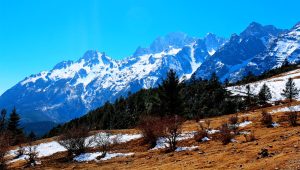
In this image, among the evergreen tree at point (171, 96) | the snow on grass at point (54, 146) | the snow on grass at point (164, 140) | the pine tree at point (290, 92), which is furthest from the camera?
the pine tree at point (290, 92)

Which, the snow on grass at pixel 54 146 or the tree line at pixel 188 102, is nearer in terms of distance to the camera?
the snow on grass at pixel 54 146

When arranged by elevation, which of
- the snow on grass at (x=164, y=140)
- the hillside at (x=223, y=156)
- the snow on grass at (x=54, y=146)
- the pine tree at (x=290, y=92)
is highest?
the pine tree at (x=290, y=92)

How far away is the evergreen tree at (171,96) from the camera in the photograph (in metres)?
78.8

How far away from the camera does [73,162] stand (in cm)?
4472

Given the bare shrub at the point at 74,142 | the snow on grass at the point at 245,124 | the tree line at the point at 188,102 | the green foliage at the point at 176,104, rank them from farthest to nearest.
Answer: the tree line at the point at 188,102 < the green foliage at the point at 176,104 < the snow on grass at the point at 245,124 < the bare shrub at the point at 74,142

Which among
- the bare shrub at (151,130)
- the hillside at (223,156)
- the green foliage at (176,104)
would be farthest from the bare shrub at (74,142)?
the bare shrub at (151,130)

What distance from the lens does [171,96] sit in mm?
79125

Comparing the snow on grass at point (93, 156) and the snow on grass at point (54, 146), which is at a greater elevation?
the snow on grass at point (54, 146)

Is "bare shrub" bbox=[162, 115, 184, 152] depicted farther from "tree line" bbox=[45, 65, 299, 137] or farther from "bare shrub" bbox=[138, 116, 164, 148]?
"tree line" bbox=[45, 65, 299, 137]

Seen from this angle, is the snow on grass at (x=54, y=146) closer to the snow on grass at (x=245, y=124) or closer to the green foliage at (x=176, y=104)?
the green foliage at (x=176, y=104)

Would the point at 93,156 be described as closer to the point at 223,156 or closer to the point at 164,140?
the point at 164,140

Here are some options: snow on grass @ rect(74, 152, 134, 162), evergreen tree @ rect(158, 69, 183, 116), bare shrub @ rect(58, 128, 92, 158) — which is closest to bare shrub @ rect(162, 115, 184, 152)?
snow on grass @ rect(74, 152, 134, 162)

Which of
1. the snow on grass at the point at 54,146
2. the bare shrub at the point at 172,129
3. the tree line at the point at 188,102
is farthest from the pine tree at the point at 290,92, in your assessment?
the bare shrub at the point at 172,129

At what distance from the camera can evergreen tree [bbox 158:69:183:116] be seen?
7875 cm
